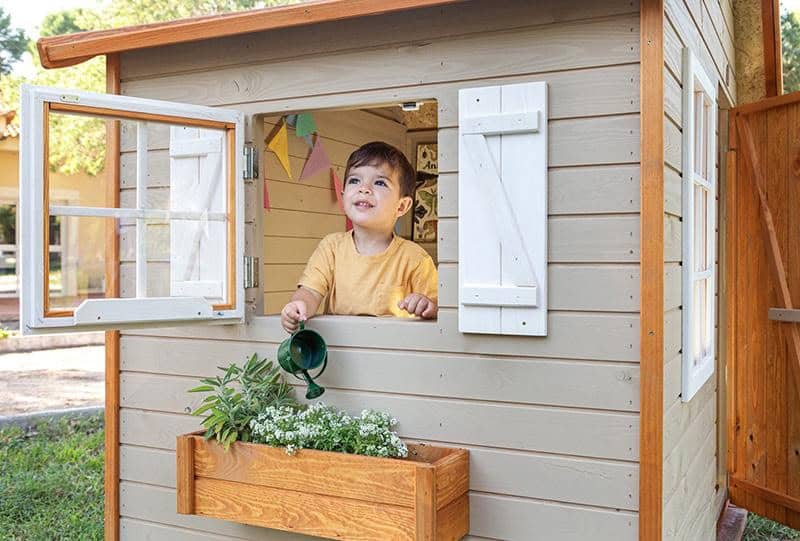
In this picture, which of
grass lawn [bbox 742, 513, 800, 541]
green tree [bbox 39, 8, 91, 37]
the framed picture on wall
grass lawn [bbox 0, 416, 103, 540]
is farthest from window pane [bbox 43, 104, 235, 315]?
green tree [bbox 39, 8, 91, 37]

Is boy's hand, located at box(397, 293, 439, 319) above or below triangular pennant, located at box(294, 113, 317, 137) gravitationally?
below

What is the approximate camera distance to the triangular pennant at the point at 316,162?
4570mm

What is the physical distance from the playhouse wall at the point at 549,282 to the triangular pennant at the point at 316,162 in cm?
104

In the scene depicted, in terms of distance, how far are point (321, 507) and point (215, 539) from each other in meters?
0.80

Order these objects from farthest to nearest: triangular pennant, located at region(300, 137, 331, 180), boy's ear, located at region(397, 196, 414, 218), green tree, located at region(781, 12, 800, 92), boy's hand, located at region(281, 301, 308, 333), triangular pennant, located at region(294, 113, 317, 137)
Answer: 1. green tree, located at region(781, 12, 800, 92)
2. triangular pennant, located at region(300, 137, 331, 180)
3. triangular pennant, located at region(294, 113, 317, 137)
4. boy's ear, located at region(397, 196, 414, 218)
5. boy's hand, located at region(281, 301, 308, 333)

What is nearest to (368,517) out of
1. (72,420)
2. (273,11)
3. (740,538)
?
(273,11)

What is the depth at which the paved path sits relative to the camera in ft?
29.1

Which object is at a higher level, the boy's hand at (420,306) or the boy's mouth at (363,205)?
the boy's mouth at (363,205)

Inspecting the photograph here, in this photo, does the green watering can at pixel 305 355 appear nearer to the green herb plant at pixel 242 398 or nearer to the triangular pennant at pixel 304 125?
the green herb plant at pixel 242 398

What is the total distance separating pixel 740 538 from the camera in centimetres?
478

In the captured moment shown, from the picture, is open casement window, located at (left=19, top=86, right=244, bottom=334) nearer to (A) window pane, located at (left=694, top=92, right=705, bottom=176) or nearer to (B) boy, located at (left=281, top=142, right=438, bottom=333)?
(B) boy, located at (left=281, top=142, right=438, bottom=333)

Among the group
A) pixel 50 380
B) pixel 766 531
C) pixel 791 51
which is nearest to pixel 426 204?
pixel 766 531

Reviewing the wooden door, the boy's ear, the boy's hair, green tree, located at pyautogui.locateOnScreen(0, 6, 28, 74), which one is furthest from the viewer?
green tree, located at pyautogui.locateOnScreen(0, 6, 28, 74)

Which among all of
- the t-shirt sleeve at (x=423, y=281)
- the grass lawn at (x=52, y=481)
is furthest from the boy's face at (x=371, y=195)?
the grass lawn at (x=52, y=481)
